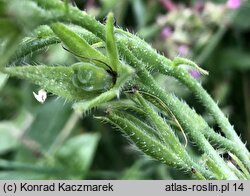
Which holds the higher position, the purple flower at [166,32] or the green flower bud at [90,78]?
the purple flower at [166,32]

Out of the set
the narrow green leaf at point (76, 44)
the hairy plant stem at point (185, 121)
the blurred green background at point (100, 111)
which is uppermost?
the blurred green background at point (100, 111)

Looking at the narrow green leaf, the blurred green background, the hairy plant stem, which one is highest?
the blurred green background

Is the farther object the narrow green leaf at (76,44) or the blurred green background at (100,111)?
the blurred green background at (100,111)

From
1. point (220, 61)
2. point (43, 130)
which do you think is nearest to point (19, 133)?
point (43, 130)

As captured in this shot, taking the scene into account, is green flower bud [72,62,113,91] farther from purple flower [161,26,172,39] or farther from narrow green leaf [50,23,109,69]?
purple flower [161,26,172,39]

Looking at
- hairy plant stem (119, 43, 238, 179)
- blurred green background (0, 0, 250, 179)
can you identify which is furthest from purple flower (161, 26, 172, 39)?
hairy plant stem (119, 43, 238, 179)

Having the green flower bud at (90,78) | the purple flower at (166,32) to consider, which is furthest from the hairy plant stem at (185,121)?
the purple flower at (166,32)

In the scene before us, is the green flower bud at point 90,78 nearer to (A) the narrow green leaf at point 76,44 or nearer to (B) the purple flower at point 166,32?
(A) the narrow green leaf at point 76,44

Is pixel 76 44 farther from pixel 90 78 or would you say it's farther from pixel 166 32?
pixel 166 32
